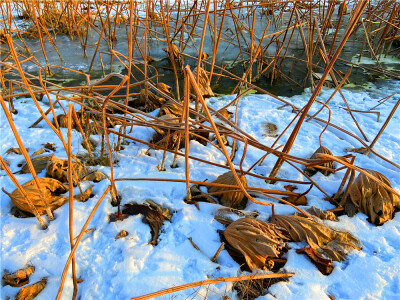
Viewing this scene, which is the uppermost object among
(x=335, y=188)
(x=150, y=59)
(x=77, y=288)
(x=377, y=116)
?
(x=150, y=59)

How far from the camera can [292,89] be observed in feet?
8.36

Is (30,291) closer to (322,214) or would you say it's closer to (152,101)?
(322,214)

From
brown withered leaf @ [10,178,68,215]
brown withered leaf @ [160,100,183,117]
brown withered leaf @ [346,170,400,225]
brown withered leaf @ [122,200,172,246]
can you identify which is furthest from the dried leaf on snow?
brown withered leaf @ [160,100,183,117]

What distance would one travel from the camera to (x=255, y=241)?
904 millimetres

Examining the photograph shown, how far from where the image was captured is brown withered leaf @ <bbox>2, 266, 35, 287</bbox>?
0.84 m

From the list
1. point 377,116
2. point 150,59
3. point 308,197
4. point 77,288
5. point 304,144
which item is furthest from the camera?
point 150,59

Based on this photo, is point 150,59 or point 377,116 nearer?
point 377,116

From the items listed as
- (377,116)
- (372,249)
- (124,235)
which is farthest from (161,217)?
(377,116)

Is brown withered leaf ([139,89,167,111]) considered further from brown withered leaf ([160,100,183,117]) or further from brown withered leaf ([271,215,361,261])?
brown withered leaf ([271,215,361,261])

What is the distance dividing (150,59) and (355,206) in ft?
8.86

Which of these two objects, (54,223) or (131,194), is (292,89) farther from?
(54,223)

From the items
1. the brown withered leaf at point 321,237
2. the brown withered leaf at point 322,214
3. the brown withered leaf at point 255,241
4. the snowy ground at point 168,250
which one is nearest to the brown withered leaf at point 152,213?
the snowy ground at point 168,250

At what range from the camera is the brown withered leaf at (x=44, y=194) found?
1033 mm

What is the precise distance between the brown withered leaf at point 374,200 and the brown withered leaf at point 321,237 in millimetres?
174
